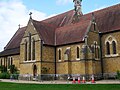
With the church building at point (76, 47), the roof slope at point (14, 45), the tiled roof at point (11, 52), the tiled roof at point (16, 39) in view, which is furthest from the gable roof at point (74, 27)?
the tiled roof at point (16, 39)

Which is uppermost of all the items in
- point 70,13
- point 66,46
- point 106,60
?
point 70,13

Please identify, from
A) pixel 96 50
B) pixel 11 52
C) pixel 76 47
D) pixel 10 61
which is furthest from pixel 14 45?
pixel 96 50

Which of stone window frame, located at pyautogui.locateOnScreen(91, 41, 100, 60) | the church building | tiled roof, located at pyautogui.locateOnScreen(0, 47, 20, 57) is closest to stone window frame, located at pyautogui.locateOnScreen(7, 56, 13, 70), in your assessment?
tiled roof, located at pyautogui.locateOnScreen(0, 47, 20, 57)

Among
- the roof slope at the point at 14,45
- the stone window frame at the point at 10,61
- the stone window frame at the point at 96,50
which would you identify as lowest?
the stone window frame at the point at 10,61

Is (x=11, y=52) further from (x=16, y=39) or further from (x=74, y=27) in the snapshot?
(x=74, y=27)

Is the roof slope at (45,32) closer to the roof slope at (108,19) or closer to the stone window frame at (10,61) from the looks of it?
the roof slope at (108,19)

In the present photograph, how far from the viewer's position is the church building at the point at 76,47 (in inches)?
1454

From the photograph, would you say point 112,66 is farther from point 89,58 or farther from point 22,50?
point 22,50

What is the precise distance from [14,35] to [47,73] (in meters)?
23.5

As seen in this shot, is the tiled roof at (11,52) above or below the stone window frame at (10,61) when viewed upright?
above

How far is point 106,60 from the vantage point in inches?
1503

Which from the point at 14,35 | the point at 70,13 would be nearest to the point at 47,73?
the point at 70,13

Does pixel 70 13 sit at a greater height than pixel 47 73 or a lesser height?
greater

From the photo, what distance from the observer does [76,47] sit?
38562 mm
